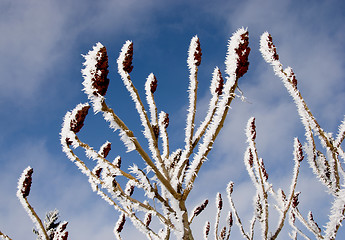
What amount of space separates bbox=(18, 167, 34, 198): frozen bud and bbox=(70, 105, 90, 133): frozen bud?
43.7 inches

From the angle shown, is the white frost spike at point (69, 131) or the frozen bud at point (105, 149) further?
the frozen bud at point (105, 149)

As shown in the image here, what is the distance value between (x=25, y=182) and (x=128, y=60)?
1643 millimetres

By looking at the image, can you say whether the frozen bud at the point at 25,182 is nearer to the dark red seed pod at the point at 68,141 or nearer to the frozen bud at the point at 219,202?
the dark red seed pod at the point at 68,141

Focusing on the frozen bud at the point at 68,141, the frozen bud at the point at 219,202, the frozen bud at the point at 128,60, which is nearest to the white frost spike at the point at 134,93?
the frozen bud at the point at 128,60

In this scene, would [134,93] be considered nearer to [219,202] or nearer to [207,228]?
[219,202]

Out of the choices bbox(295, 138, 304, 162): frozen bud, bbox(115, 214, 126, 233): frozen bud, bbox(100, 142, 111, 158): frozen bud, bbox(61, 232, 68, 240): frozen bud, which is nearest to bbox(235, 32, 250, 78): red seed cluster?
bbox(100, 142, 111, 158): frozen bud

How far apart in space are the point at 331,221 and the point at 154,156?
147 centimetres

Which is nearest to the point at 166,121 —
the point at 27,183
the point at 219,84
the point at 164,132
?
the point at 164,132

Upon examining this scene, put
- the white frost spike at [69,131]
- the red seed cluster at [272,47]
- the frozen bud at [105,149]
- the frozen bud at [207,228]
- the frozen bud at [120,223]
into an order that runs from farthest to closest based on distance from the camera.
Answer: the frozen bud at [207,228]
the frozen bud at [120,223]
the frozen bud at [105,149]
the red seed cluster at [272,47]
the white frost spike at [69,131]

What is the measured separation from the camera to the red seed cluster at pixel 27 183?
2502 mm

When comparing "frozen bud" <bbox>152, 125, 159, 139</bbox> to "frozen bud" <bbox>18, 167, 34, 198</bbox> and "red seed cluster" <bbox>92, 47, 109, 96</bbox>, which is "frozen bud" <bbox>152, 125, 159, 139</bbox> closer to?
"red seed cluster" <bbox>92, 47, 109, 96</bbox>

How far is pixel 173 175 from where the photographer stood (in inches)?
88.8

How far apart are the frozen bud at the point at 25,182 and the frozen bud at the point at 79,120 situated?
1.11 meters

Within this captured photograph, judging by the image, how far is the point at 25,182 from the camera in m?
2.50
